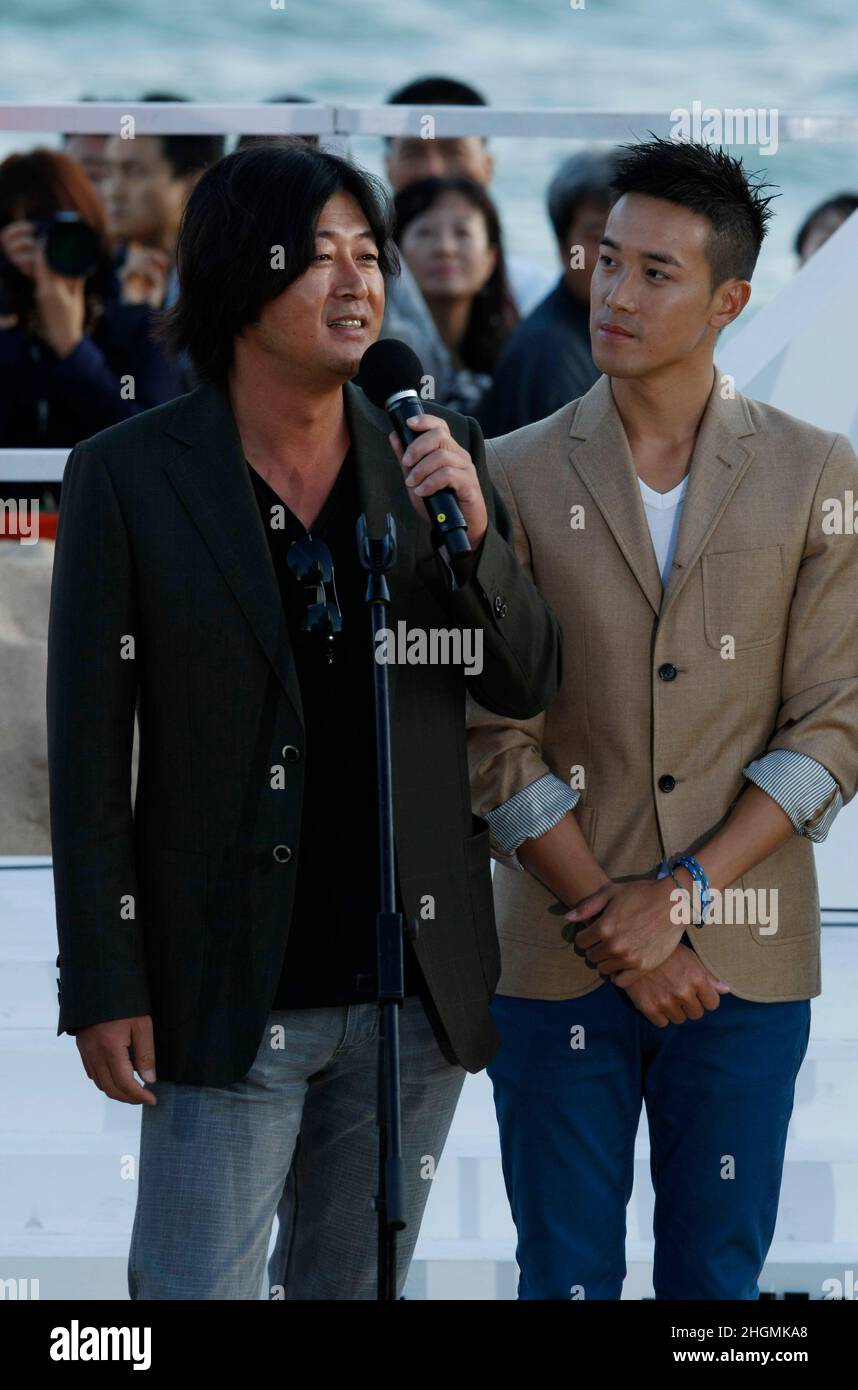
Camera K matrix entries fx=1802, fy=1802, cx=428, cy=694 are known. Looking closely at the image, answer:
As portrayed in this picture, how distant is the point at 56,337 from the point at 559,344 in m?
1.51

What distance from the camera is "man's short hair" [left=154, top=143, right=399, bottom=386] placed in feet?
6.66

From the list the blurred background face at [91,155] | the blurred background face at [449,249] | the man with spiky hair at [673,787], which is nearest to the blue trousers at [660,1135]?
the man with spiky hair at [673,787]

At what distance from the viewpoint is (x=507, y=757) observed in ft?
7.45

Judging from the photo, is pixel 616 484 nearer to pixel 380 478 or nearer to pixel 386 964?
pixel 380 478

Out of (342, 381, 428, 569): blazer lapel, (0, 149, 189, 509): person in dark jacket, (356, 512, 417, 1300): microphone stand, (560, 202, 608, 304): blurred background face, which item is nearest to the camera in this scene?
(356, 512, 417, 1300): microphone stand

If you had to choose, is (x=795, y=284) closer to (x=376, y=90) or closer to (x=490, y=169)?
(x=490, y=169)

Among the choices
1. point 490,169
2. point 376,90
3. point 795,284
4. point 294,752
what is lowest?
point 294,752

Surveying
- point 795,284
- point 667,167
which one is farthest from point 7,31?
point 667,167

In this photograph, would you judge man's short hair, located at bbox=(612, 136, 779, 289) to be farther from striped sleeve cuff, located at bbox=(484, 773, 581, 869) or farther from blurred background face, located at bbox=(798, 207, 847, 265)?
blurred background face, located at bbox=(798, 207, 847, 265)

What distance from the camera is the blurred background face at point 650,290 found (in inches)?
89.1

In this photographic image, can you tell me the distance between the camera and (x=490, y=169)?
5.96m

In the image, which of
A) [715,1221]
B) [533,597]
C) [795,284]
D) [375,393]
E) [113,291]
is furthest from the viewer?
[113,291]

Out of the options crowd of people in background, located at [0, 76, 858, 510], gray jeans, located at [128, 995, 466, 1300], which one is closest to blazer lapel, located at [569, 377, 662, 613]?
gray jeans, located at [128, 995, 466, 1300]

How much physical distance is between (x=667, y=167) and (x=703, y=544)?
48 centimetres
